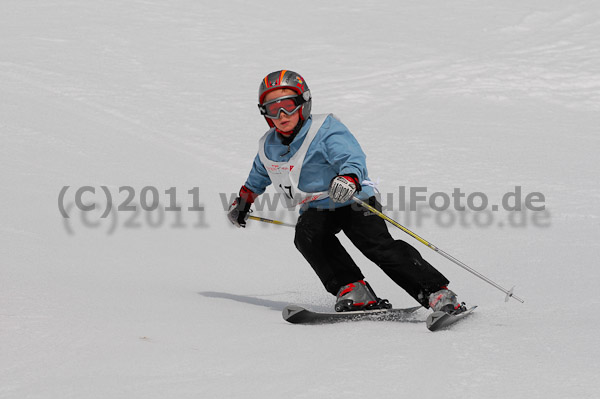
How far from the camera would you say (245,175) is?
7902 mm

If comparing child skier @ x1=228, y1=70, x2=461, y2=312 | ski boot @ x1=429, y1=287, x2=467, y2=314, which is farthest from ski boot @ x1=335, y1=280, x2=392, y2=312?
ski boot @ x1=429, y1=287, x2=467, y2=314

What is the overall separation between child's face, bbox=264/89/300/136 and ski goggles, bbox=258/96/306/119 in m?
0.02

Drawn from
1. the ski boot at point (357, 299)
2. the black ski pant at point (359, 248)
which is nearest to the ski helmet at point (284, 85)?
the black ski pant at point (359, 248)

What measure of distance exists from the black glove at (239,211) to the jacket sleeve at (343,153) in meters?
0.70

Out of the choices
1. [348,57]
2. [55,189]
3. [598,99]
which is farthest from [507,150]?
[55,189]

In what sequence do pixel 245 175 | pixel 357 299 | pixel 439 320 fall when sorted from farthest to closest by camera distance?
pixel 245 175 → pixel 357 299 → pixel 439 320

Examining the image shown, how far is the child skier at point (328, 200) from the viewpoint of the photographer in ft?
13.2

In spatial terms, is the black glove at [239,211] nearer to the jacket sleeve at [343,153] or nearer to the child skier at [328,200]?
the child skier at [328,200]

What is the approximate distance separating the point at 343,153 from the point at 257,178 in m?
0.68

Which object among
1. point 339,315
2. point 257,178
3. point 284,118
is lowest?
point 339,315

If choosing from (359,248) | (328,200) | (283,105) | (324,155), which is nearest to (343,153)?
(324,155)

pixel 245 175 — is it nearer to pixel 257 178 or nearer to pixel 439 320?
pixel 257 178

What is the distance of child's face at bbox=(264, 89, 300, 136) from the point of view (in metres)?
4.01

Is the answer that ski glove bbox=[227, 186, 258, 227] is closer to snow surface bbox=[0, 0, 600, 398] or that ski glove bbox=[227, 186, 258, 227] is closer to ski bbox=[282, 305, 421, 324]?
snow surface bbox=[0, 0, 600, 398]
